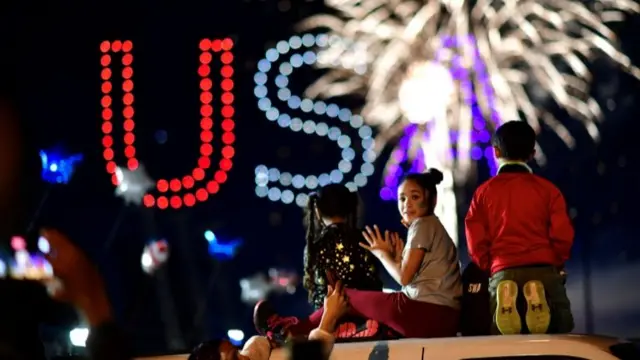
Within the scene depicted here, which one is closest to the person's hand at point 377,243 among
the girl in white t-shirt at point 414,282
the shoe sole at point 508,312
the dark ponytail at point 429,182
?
the girl in white t-shirt at point 414,282

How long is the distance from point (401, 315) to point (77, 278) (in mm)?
3297

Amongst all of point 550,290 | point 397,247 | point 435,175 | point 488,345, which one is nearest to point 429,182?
point 435,175

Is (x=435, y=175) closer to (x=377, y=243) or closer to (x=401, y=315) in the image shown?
(x=377, y=243)

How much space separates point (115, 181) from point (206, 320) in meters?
36.2

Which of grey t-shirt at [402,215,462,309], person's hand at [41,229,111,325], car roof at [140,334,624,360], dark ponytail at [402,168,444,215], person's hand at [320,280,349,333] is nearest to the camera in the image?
person's hand at [41,229,111,325]

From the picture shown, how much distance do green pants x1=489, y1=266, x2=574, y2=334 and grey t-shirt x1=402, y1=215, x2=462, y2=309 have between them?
0.91 feet

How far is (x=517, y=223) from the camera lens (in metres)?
5.78

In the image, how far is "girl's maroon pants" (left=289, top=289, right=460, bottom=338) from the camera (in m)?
5.77

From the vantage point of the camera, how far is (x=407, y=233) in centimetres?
621

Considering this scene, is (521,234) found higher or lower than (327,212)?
lower

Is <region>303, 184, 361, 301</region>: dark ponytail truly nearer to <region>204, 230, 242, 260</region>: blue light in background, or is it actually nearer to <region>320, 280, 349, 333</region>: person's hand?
<region>320, 280, 349, 333</region>: person's hand

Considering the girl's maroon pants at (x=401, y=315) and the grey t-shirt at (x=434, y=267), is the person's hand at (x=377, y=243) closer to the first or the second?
the grey t-shirt at (x=434, y=267)

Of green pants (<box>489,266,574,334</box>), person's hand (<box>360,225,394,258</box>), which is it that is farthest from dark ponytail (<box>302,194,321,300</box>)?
green pants (<box>489,266,574,334</box>)

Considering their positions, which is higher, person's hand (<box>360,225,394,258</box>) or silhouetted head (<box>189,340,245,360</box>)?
person's hand (<box>360,225,394,258</box>)
